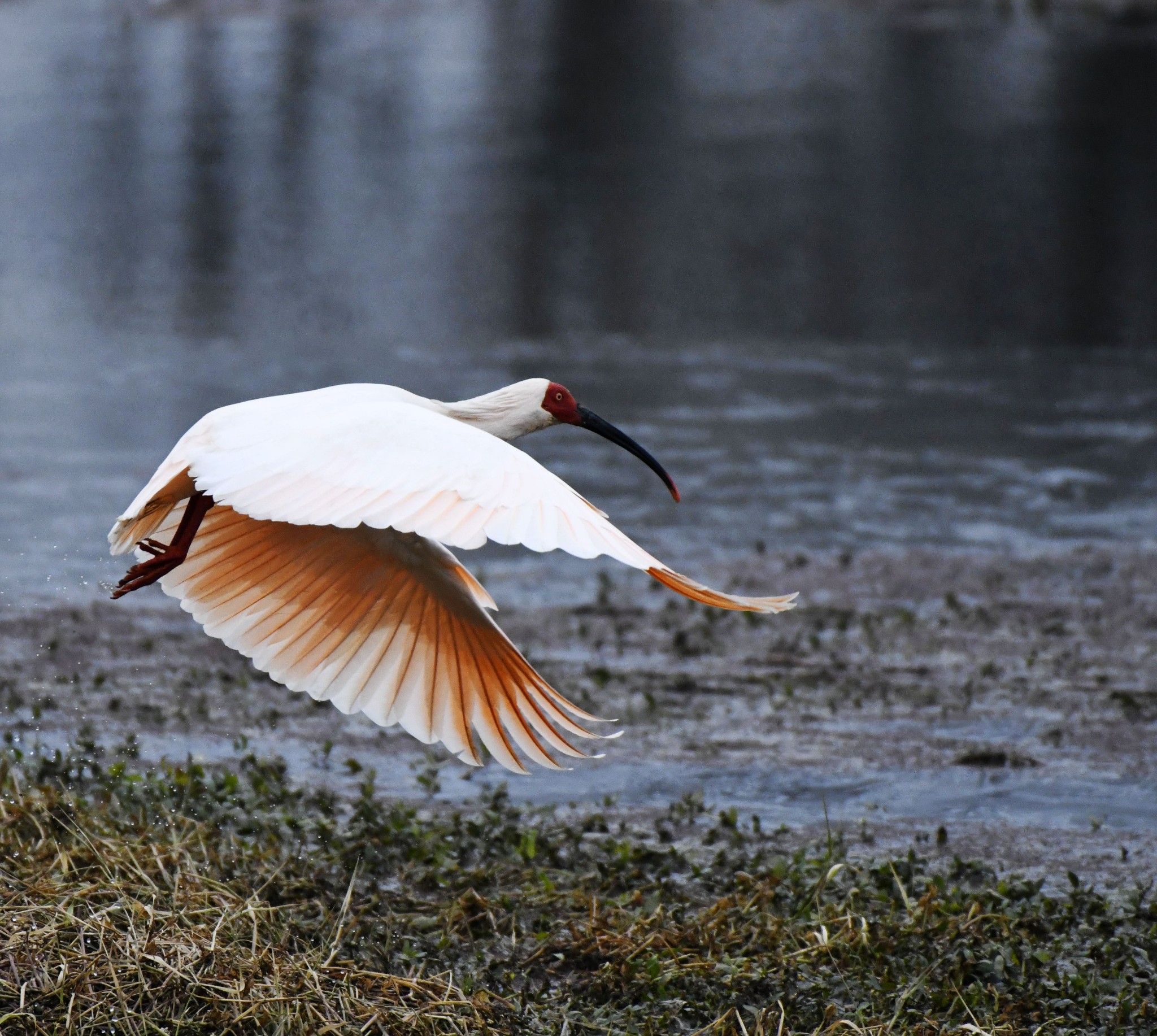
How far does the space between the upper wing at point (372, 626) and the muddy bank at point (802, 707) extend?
1456 millimetres

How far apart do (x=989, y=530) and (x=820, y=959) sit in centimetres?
538

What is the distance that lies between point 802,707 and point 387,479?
11.7ft

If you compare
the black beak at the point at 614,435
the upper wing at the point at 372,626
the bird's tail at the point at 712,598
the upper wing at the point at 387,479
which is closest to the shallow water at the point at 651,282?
the black beak at the point at 614,435

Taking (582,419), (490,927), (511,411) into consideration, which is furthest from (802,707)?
(511,411)

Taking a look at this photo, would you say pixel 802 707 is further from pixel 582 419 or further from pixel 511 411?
pixel 511 411

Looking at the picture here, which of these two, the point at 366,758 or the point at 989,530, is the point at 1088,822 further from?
the point at 989,530

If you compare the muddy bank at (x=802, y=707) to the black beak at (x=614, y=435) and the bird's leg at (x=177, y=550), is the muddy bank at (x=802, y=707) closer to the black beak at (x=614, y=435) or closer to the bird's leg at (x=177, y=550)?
the black beak at (x=614, y=435)

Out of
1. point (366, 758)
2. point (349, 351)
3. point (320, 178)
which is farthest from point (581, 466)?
point (320, 178)

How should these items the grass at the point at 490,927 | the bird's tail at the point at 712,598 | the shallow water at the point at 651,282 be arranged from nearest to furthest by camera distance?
the bird's tail at the point at 712,598 → the grass at the point at 490,927 → the shallow water at the point at 651,282

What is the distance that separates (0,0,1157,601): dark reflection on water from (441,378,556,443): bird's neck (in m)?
4.21

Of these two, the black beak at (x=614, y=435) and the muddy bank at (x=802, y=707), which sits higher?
the black beak at (x=614, y=435)

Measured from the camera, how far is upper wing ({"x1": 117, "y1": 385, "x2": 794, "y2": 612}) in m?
3.59

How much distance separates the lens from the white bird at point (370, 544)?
3.86m

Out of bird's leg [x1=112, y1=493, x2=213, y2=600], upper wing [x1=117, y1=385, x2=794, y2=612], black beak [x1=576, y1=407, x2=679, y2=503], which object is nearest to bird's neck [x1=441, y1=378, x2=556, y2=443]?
black beak [x1=576, y1=407, x2=679, y2=503]
